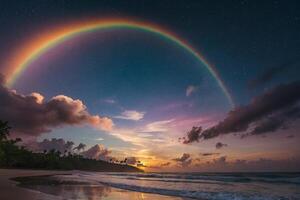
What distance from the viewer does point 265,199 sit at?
28.0 metres

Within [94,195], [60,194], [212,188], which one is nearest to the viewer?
[60,194]

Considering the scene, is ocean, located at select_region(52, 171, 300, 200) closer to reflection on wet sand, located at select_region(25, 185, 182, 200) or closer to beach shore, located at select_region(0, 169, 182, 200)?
reflection on wet sand, located at select_region(25, 185, 182, 200)

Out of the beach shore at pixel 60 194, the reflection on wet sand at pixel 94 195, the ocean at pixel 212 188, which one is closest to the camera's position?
the beach shore at pixel 60 194

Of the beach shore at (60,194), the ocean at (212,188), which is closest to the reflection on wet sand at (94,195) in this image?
the beach shore at (60,194)

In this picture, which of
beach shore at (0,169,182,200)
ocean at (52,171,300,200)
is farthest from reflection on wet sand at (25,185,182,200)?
ocean at (52,171,300,200)

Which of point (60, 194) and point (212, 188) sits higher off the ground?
point (212, 188)

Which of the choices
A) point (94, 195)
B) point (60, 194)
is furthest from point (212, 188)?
point (60, 194)

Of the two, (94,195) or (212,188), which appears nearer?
(94,195)

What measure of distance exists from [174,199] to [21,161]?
12288cm

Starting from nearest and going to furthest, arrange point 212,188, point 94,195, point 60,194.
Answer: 1. point 60,194
2. point 94,195
3. point 212,188

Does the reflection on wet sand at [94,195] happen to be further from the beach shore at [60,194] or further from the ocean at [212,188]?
the ocean at [212,188]

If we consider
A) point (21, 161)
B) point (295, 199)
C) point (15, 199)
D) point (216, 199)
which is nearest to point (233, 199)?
point (216, 199)

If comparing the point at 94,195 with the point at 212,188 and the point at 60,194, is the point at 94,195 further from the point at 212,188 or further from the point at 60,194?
the point at 212,188

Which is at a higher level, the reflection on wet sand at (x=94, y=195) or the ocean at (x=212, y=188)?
the ocean at (x=212, y=188)
